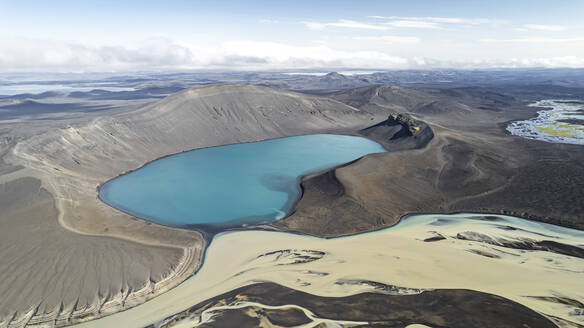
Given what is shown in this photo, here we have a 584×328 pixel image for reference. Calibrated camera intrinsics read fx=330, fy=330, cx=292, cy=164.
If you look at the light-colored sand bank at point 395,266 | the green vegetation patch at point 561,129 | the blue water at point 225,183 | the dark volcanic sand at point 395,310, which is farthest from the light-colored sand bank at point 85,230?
the green vegetation patch at point 561,129

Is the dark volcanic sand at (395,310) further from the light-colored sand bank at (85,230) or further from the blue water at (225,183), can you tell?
the blue water at (225,183)

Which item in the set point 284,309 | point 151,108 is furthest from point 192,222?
point 151,108

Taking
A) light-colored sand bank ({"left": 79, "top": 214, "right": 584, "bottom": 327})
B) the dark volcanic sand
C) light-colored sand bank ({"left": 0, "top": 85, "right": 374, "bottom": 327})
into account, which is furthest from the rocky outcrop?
the dark volcanic sand

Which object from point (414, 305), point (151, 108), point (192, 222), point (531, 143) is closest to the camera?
point (414, 305)

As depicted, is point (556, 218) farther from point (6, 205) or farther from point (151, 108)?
point (151, 108)

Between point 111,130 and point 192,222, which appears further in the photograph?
point 111,130

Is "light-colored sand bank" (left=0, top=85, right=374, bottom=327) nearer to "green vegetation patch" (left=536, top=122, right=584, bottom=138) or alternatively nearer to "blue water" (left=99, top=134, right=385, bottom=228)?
"blue water" (left=99, top=134, right=385, bottom=228)
